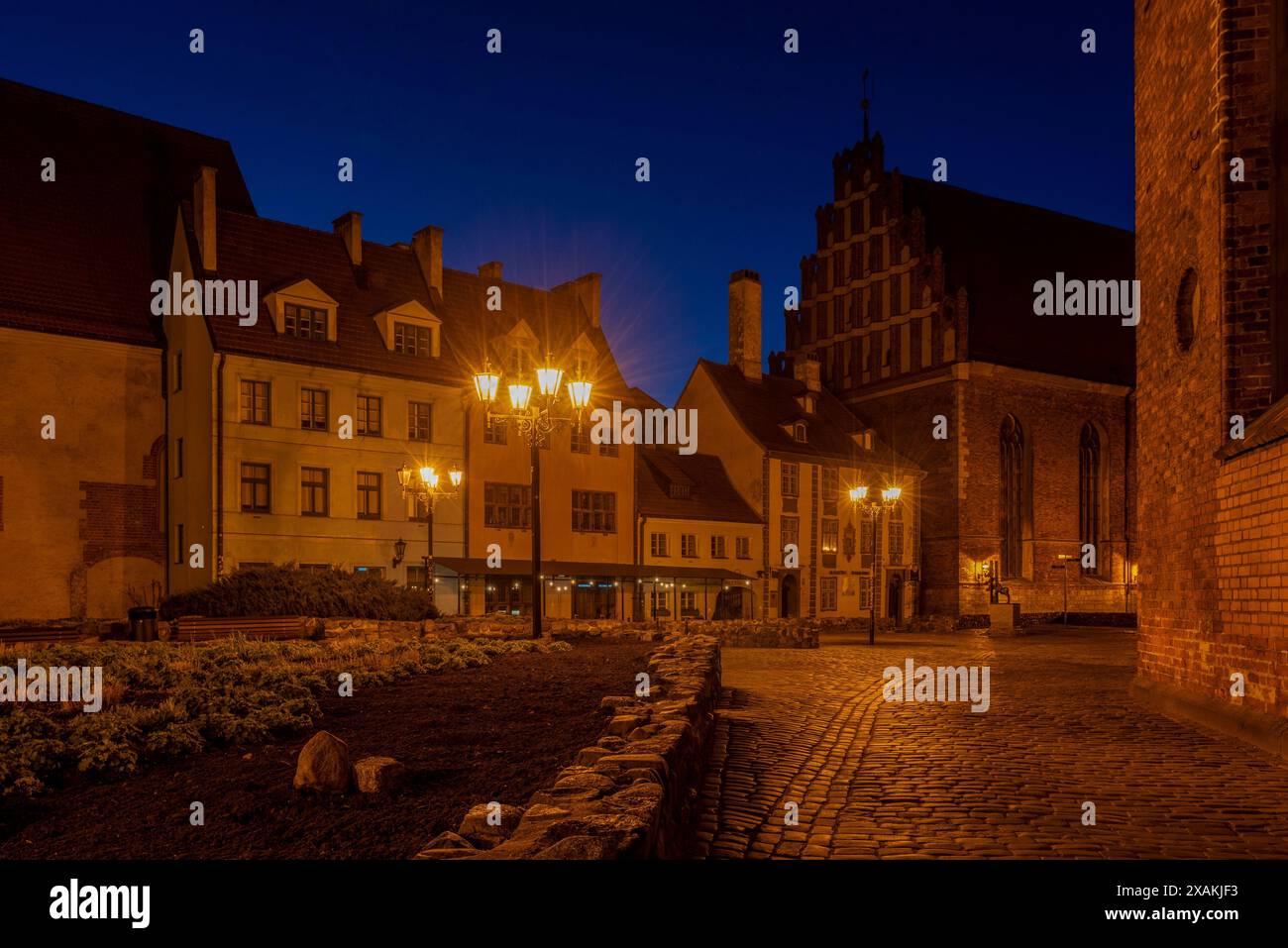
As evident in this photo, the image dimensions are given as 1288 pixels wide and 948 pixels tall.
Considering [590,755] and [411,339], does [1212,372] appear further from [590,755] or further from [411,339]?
[411,339]

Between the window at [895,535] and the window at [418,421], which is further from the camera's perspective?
the window at [895,535]

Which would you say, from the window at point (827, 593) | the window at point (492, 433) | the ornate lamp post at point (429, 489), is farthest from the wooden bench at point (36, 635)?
the window at point (827, 593)

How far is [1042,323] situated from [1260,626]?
2048 inches

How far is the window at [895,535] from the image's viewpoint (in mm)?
53750

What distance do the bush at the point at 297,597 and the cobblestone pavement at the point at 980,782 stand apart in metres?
10.8

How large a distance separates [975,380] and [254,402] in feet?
117

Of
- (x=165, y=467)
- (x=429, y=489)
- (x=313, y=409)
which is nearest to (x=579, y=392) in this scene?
(x=429, y=489)

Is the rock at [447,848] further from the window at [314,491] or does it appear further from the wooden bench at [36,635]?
the window at [314,491]

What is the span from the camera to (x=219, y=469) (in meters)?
32.3

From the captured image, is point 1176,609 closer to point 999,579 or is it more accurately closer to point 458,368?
point 458,368

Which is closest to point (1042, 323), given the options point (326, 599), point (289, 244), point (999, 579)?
point (999, 579)

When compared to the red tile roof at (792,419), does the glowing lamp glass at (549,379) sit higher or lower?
lower

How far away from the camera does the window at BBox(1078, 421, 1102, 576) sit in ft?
192
